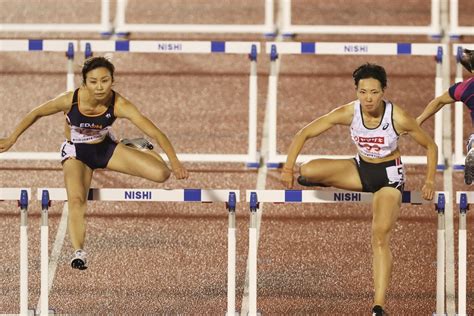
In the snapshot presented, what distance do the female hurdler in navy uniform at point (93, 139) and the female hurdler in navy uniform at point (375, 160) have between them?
0.76 metres

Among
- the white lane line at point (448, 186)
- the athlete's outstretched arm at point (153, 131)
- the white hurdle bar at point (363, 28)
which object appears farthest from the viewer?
the white hurdle bar at point (363, 28)

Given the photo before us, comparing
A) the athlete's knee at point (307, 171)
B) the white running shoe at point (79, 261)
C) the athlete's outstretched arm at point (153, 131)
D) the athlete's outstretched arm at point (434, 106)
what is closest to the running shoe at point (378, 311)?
the athlete's knee at point (307, 171)

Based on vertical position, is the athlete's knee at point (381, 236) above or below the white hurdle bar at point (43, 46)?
below

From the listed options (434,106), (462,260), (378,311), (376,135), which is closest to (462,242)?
(462,260)

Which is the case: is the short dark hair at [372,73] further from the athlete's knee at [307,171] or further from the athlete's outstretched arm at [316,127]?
the athlete's knee at [307,171]

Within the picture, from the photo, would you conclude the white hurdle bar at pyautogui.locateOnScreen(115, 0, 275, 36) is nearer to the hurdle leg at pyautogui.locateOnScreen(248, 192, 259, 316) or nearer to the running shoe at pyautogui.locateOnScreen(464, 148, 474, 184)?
the running shoe at pyautogui.locateOnScreen(464, 148, 474, 184)

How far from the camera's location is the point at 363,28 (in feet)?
47.6

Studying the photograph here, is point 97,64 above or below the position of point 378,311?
above

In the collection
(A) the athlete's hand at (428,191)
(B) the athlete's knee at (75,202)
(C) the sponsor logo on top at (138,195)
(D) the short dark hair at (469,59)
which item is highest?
(D) the short dark hair at (469,59)

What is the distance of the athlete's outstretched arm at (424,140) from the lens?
30.3ft

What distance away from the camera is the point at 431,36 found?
1477cm

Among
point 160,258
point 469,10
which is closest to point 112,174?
point 160,258

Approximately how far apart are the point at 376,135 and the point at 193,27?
5406 millimetres

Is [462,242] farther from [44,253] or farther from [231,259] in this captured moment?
[44,253]
